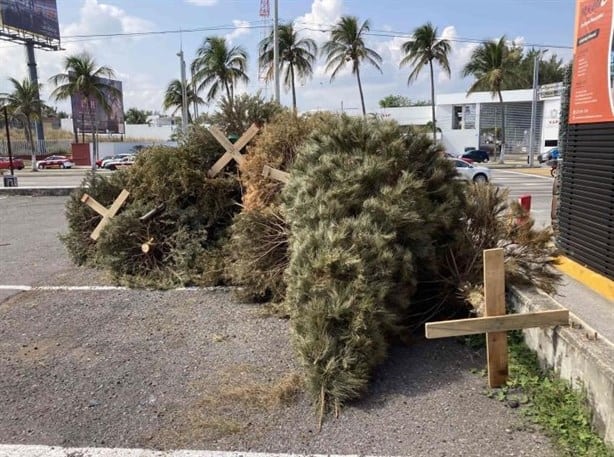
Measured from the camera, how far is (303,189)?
4.78 meters

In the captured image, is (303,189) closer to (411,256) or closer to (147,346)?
(411,256)

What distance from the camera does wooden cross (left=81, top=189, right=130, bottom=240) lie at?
7.68 metres

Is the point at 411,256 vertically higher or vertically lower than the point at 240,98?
lower

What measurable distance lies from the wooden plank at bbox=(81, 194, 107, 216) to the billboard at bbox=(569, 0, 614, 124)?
267 inches

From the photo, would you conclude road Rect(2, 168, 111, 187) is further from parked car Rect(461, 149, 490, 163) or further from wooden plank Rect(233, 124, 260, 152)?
parked car Rect(461, 149, 490, 163)

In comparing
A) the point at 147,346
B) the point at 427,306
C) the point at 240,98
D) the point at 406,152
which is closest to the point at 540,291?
the point at 427,306

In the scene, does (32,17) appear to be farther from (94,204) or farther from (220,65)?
(94,204)

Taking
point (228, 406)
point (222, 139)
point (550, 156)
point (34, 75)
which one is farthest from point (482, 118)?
point (228, 406)

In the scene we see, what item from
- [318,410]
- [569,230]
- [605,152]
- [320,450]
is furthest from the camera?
[569,230]

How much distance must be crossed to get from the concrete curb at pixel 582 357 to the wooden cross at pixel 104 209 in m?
5.86

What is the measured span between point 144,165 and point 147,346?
372 cm

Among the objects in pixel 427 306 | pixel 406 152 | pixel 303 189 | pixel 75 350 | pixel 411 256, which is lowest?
pixel 75 350

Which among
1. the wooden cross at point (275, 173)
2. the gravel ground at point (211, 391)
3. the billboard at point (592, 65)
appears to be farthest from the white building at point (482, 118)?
the gravel ground at point (211, 391)

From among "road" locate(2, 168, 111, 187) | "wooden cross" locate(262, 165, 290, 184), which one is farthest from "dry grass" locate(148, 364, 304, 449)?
"road" locate(2, 168, 111, 187)
